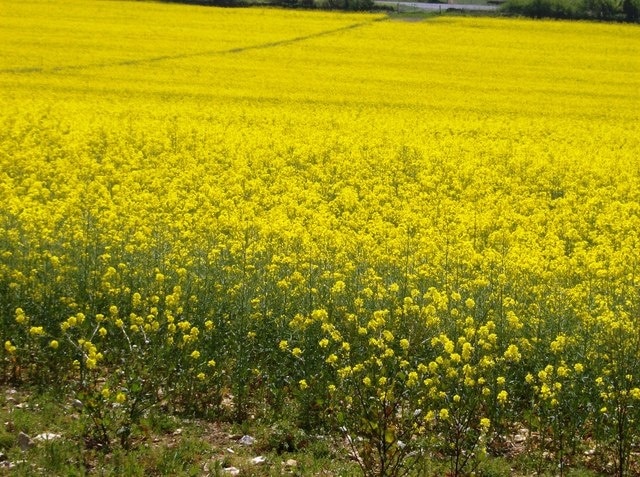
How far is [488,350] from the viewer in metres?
7.91

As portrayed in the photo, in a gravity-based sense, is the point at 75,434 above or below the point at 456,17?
below

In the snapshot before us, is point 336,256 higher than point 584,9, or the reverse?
point 584,9

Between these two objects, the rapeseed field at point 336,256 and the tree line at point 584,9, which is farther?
the tree line at point 584,9

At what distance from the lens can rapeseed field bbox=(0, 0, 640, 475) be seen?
7.42 metres

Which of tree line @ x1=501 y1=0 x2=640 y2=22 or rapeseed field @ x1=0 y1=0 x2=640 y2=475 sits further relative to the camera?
tree line @ x1=501 y1=0 x2=640 y2=22

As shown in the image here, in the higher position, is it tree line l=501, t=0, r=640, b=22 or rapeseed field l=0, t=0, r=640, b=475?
tree line l=501, t=0, r=640, b=22

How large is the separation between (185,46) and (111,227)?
25167 mm

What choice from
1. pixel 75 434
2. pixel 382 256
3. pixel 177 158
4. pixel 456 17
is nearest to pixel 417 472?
pixel 75 434

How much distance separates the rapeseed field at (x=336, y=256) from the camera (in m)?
7.42

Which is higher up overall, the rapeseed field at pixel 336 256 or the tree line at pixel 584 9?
the tree line at pixel 584 9

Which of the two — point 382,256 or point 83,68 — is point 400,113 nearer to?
point 83,68

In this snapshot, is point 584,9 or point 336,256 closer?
point 336,256

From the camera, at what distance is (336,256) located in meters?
10.7

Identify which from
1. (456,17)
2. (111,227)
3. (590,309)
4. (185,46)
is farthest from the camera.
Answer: (456,17)
